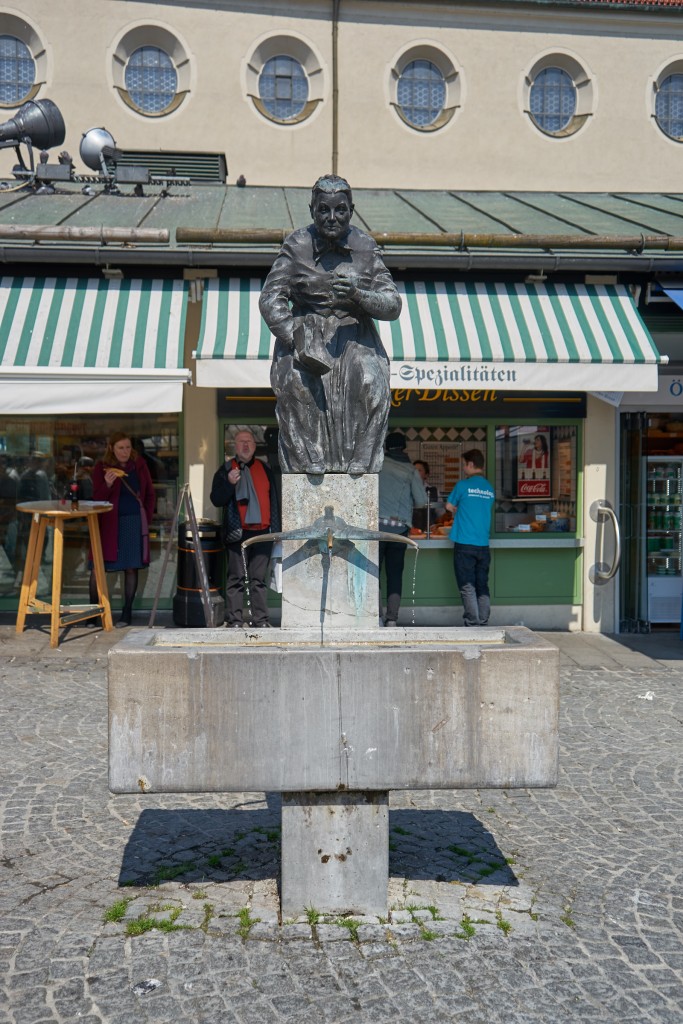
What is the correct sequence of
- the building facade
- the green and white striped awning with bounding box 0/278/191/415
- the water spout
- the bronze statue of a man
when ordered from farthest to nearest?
1. the building facade
2. the green and white striped awning with bounding box 0/278/191/415
3. the bronze statue of a man
4. the water spout

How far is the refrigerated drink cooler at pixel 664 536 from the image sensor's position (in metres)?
11.0

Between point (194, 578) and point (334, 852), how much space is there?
19.5ft

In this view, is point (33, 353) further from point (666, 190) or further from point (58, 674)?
point (666, 190)

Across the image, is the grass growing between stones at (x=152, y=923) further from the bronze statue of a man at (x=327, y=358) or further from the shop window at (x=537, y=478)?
the shop window at (x=537, y=478)

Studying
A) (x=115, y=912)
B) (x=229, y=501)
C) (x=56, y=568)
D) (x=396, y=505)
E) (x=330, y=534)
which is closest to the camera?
(x=115, y=912)

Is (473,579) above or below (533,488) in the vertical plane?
below

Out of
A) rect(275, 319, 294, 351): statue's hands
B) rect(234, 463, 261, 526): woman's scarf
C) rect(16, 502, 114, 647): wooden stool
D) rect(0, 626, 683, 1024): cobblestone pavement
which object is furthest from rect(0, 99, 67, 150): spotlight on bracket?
rect(275, 319, 294, 351): statue's hands

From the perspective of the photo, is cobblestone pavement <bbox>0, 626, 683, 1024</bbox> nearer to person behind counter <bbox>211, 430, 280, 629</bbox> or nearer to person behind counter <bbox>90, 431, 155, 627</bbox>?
person behind counter <bbox>211, 430, 280, 629</bbox>

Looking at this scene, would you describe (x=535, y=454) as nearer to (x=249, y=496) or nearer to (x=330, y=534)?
(x=249, y=496)

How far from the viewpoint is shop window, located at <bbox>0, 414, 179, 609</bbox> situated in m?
10.7

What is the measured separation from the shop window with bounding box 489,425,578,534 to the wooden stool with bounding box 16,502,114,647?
14.1 feet

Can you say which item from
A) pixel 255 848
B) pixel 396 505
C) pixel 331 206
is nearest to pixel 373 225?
pixel 396 505

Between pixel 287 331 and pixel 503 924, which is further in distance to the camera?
pixel 287 331

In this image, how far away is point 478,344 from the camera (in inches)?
359
